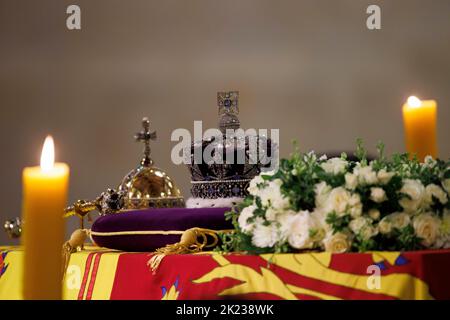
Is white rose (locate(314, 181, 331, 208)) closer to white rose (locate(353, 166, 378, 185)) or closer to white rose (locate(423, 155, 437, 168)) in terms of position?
white rose (locate(353, 166, 378, 185))

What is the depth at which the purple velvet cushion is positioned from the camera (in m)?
1.58

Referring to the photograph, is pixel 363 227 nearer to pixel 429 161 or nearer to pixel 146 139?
pixel 429 161

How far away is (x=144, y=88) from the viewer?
4648 millimetres

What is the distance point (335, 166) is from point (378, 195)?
109 mm

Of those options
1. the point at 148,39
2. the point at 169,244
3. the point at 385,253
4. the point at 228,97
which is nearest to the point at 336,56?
the point at 148,39

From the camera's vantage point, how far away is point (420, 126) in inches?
54.1

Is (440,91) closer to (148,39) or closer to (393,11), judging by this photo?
Answer: (393,11)

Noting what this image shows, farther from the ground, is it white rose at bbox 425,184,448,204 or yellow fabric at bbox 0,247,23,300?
white rose at bbox 425,184,448,204

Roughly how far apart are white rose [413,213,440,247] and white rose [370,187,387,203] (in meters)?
0.06

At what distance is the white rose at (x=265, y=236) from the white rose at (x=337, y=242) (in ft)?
0.27

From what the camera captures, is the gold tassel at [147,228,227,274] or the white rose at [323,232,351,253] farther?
the gold tassel at [147,228,227,274]

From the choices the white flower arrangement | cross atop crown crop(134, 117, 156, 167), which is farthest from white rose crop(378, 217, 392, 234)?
cross atop crown crop(134, 117, 156, 167)

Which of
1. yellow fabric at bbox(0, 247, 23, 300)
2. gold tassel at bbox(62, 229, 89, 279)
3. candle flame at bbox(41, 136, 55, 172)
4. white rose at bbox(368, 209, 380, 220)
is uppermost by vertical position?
candle flame at bbox(41, 136, 55, 172)
